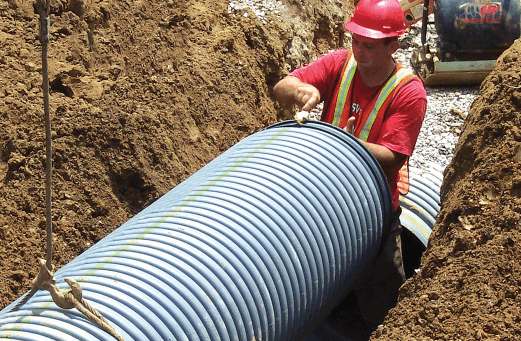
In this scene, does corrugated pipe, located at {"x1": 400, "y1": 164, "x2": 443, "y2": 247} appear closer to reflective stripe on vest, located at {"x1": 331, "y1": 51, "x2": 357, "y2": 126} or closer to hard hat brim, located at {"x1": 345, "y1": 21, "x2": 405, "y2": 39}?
reflective stripe on vest, located at {"x1": 331, "y1": 51, "x2": 357, "y2": 126}

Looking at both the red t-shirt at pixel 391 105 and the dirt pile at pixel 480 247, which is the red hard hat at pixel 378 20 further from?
the dirt pile at pixel 480 247

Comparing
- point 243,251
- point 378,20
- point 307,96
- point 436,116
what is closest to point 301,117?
point 307,96

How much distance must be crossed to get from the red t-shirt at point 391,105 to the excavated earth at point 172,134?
330mm

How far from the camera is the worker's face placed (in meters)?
3.57

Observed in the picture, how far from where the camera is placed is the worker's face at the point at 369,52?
3.57m

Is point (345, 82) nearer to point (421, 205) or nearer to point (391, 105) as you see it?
point (391, 105)

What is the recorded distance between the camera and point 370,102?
364cm

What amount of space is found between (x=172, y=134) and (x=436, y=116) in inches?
125

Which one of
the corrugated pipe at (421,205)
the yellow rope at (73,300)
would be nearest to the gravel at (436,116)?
the corrugated pipe at (421,205)

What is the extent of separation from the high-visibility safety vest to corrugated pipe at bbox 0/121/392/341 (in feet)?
0.81

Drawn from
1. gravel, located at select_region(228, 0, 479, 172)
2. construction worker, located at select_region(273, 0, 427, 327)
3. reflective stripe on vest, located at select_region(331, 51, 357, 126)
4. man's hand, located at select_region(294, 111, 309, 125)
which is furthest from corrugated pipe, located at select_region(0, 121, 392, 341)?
gravel, located at select_region(228, 0, 479, 172)

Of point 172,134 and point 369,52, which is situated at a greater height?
point 369,52

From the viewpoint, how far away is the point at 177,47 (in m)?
5.49

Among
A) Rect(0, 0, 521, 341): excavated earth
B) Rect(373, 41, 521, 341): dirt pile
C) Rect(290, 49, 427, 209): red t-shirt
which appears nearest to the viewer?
Rect(373, 41, 521, 341): dirt pile
